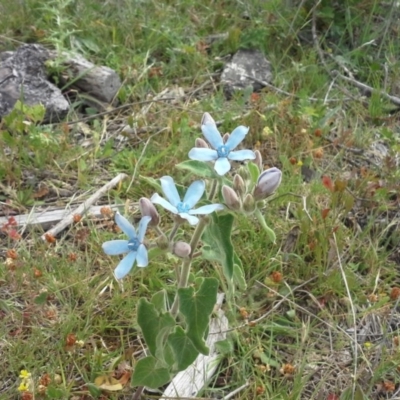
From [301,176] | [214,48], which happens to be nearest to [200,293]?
[301,176]

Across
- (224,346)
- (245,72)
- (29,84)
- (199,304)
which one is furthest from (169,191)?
(245,72)

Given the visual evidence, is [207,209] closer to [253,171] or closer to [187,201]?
[187,201]

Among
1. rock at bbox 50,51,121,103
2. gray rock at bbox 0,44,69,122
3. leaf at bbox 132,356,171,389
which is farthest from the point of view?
rock at bbox 50,51,121,103

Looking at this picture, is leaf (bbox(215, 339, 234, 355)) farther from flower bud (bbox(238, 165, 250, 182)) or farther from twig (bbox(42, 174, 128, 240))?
twig (bbox(42, 174, 128, 240))

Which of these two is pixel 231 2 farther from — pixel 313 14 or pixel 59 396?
pixel 59 396

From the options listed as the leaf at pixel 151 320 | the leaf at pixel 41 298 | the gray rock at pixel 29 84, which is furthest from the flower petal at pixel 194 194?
the gray rock at pixel 29 84

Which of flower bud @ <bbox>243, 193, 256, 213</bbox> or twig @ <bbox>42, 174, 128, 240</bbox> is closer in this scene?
flower bud @ <bbox>243, 193, 256, 213</bbox>

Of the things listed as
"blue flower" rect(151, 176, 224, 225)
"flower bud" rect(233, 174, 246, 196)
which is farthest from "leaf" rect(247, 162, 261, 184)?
"blue flower" rect(151, 176, 224, 225)
